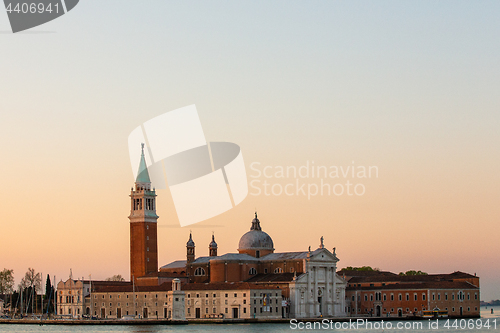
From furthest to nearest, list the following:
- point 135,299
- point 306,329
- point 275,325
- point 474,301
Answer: point 474,301 < point 135,299 < point 275,325 < point 306,329

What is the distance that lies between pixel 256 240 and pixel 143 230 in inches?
431

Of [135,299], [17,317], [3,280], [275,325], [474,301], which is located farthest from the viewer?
[3,280]

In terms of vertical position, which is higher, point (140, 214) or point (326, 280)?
point (140, 214)

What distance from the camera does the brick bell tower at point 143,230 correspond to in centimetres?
8044

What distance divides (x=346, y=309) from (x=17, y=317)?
32.3 metres

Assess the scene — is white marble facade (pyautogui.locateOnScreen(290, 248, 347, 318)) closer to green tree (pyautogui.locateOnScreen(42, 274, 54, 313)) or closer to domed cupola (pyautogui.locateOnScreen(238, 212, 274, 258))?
domed cupola (pyautogui.locateOnScreen(238, 212, 274, 258))

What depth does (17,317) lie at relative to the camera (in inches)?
3305

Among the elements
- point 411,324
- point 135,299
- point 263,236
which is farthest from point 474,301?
point 135,299

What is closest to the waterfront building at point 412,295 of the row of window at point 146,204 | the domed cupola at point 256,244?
the domed cupola at point 256,244

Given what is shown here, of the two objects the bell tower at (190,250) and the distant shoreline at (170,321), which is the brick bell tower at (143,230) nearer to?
the bell tower at (190,250)

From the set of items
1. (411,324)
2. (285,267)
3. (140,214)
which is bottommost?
(411,324)

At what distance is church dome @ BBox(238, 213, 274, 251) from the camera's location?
78312 mm

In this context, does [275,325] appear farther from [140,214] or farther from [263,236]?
[140,214]

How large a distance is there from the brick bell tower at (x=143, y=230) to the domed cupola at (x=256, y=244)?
8.72 m
